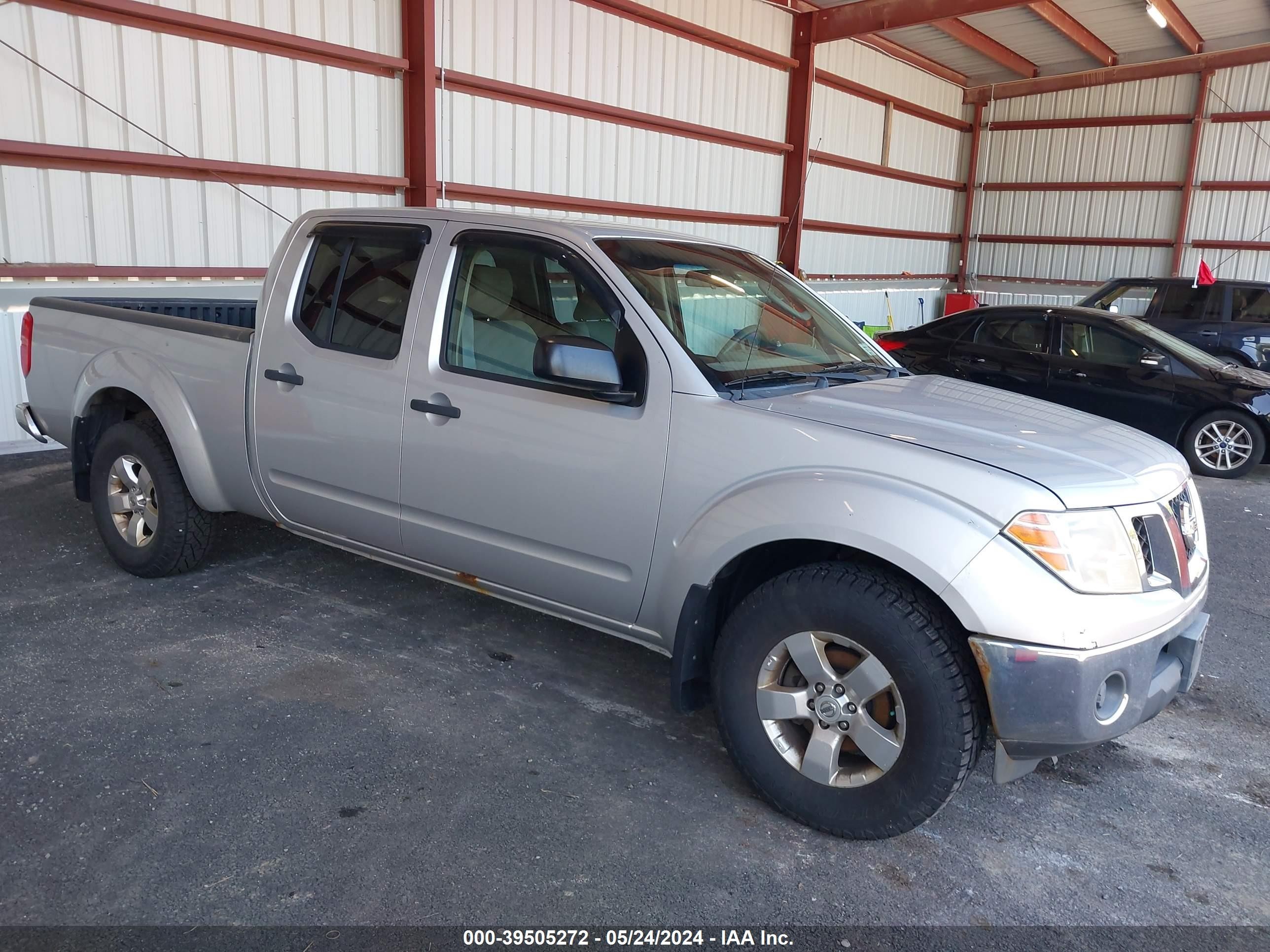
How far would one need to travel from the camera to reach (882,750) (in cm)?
274

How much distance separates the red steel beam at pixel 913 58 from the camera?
17.2 metres

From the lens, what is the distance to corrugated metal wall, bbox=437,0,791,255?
35.0 ft

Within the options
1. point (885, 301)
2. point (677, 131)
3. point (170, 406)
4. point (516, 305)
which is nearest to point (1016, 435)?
point (516, 305)

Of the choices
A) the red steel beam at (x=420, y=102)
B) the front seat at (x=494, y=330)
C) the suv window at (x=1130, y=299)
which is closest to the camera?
the front seat at (x=494, y=330)

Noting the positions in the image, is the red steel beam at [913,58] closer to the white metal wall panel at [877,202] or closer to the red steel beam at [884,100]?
the red steel beam at [884,100]

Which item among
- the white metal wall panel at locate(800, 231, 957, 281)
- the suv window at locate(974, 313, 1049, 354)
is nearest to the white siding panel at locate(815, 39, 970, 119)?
the white metal wall panel at locate(800, 231, 957, 281)

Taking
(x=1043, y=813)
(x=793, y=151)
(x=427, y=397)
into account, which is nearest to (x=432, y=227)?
(x=427, y=397)

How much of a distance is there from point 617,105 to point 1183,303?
747 centimetres

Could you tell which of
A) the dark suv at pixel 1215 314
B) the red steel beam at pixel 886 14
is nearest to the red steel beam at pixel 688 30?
the red steel beam at pixel 886 14

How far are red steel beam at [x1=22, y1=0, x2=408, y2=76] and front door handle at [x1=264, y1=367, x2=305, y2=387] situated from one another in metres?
5.43

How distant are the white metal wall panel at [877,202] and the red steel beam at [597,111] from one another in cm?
123

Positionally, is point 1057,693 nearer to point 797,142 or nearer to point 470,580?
point 470,580

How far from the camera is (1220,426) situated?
861cm

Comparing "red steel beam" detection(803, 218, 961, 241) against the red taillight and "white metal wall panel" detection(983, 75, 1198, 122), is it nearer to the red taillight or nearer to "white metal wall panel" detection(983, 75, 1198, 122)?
"white metal wall panel" detection(983, 75, 1198, 122)
